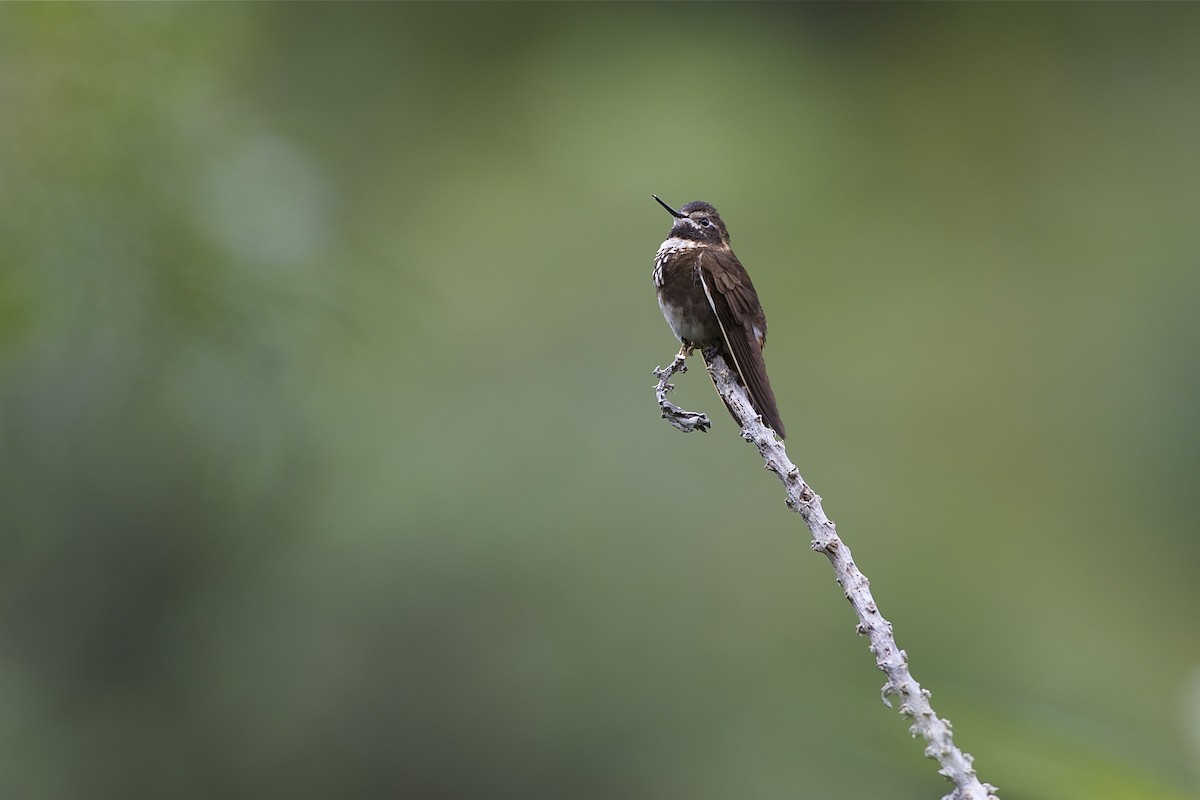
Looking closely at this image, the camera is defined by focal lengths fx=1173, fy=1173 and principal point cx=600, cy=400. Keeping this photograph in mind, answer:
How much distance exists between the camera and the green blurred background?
2523 mm

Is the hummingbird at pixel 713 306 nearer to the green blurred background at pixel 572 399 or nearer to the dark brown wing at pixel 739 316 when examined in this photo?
the dark brown wing at pixel 739 316

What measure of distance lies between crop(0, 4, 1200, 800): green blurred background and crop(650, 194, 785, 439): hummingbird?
636 mm

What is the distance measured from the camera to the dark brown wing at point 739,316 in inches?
74.0

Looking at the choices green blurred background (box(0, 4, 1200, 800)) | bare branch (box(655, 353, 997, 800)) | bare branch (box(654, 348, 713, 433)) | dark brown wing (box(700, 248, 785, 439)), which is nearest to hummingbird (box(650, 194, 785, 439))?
dark brown wing (box(700, 248, 785, 439))

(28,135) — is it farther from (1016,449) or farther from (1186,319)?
(1186,319)

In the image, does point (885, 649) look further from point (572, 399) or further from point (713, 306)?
point (572, 399)

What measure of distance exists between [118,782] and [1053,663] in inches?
151

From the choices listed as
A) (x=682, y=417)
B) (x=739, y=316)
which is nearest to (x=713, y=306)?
(x=739, y=316)

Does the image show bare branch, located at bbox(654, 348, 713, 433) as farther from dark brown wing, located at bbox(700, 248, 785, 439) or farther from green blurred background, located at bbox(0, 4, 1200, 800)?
green blurred background, located at bbox(0, 4, 1200, 800)

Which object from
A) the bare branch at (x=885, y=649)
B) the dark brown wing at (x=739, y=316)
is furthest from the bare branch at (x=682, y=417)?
the dark brown wing at (x=739, y=316)

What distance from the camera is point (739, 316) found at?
2115 millimetres

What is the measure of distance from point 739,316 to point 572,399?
124 inches

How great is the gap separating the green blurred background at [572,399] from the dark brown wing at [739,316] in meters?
0.54

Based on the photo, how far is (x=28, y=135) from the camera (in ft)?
7.75
